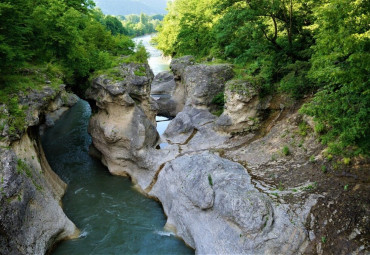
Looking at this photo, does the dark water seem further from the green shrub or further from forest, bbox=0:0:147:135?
the green shrub

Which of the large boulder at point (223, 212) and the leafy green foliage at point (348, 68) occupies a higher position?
the leafy green foliage at point (348, 68)

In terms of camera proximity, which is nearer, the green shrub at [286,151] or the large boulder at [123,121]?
the green shrub at [286,151]

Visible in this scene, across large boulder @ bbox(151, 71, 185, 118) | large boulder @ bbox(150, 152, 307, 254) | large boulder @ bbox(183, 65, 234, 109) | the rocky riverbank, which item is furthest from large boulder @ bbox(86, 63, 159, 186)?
large boulder @ bbox(151, 71, 185, 118)

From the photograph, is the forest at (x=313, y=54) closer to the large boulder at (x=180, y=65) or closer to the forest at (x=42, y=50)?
the large boulder at (x=180, y=65)

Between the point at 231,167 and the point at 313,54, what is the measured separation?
6260 mm

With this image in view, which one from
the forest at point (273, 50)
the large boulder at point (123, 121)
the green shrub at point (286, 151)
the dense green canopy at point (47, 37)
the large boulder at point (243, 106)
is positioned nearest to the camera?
the forest at point (273, 50)

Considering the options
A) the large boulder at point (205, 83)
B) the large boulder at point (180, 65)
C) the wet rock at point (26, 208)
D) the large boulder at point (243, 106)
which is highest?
the large boulder at point (180, 65)

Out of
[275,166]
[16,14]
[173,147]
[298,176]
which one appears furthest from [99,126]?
[298,176]

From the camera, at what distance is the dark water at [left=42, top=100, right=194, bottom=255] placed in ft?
42.7

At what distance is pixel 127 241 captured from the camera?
1341cm

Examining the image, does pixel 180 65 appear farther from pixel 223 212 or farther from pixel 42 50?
pixel 223 212

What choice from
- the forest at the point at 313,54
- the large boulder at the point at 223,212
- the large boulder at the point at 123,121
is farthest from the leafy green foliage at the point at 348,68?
the large boulder at the point at 123,121

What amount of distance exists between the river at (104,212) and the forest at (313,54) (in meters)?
7.97

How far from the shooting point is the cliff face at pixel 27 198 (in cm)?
1034
